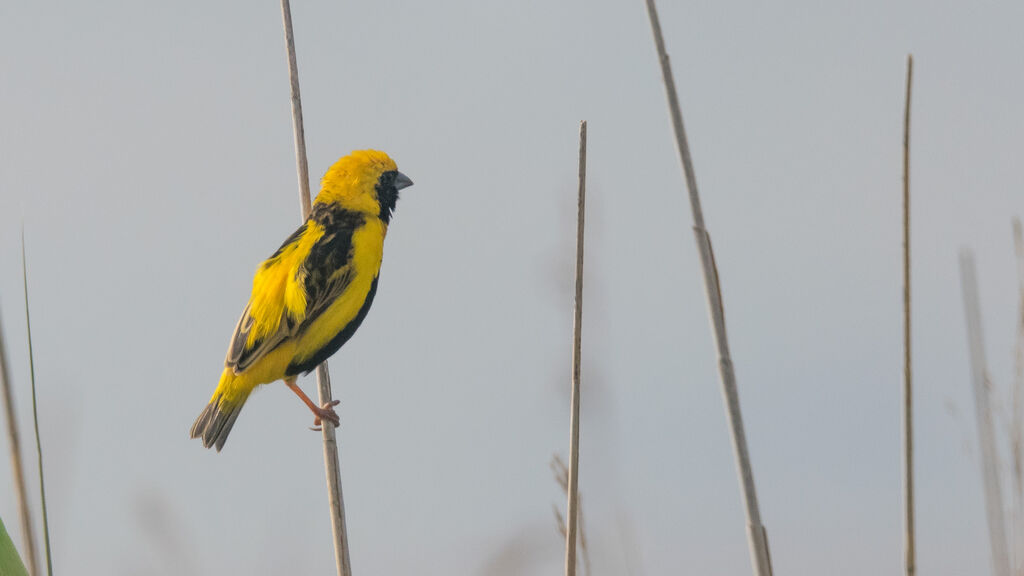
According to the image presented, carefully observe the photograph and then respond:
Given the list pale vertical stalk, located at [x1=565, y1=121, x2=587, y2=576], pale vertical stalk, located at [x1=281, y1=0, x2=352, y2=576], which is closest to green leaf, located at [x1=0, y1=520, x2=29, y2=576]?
pale vertical stalk, located at [x1=281, y1=0, x2=352, y2=576]

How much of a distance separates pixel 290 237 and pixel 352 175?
1.30 ft

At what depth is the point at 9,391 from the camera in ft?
6.68

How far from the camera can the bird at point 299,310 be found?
3.18m

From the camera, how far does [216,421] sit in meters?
3.22

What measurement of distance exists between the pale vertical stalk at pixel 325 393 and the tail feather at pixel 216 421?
363 mm

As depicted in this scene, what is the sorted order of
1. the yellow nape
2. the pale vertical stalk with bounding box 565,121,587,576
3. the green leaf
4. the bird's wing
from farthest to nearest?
the yellow nape
the bird's wing
the pale vertical stalk with bounding box 565,121,587,576
the green leaf

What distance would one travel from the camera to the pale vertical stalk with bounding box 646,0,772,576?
1687mm

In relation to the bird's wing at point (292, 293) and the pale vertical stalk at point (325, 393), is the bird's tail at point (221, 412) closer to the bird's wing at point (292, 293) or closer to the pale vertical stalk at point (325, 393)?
the bird's wing at point (292, 293)

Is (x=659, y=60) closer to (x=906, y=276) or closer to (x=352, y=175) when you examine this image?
(x=906, y=276)

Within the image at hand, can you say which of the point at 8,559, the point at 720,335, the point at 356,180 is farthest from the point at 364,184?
the point at 8,559

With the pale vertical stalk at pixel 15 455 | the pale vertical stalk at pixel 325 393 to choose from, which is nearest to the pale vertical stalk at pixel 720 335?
the pale vertical stalk at pixel 325 393

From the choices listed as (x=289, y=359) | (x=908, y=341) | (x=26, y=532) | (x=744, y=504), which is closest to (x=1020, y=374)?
(x=908, y=341)

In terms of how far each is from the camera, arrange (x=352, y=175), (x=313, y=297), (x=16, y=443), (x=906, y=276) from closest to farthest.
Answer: (x=906, y=276), (x=16, y=443), (x=313, y=297), (x=352, y=175)

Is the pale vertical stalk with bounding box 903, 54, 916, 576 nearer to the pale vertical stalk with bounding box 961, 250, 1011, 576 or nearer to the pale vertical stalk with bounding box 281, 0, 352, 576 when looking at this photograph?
the pale vertical stalk with bounding box 961, 250, 1011, 576
